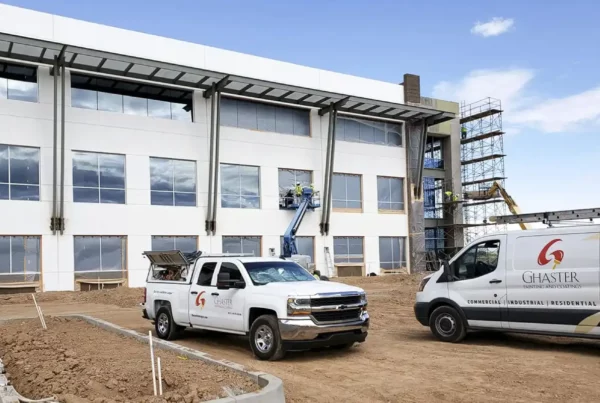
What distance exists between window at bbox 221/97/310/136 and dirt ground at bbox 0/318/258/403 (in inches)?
948

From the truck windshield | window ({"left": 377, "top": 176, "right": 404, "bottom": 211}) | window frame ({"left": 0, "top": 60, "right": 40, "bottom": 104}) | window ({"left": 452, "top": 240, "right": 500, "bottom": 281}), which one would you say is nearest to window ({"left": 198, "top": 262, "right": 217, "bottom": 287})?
the truck windshield

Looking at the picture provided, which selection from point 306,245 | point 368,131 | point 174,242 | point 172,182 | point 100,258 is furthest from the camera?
point 368,131

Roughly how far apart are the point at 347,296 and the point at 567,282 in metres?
3.75

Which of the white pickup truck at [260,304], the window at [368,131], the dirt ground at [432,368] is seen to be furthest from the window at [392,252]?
the white pickup truck at [260,304]

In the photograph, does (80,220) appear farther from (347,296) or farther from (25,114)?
(347,296)

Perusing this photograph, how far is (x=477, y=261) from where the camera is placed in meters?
11.2

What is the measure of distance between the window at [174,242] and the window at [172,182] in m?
1.82

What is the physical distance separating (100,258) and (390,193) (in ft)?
66.6

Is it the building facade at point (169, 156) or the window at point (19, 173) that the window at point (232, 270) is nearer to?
the building facade at point (169, 156)

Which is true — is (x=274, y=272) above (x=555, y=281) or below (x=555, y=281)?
above

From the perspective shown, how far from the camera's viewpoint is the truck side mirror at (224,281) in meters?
10.7

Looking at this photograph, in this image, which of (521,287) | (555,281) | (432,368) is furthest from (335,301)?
(555,281)

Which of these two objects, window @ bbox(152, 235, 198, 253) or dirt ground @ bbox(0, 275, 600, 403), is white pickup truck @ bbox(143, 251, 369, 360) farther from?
window @ bbox(152, 235, 198, 253)

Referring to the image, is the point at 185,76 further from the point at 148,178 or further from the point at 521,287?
the point at 521,287
